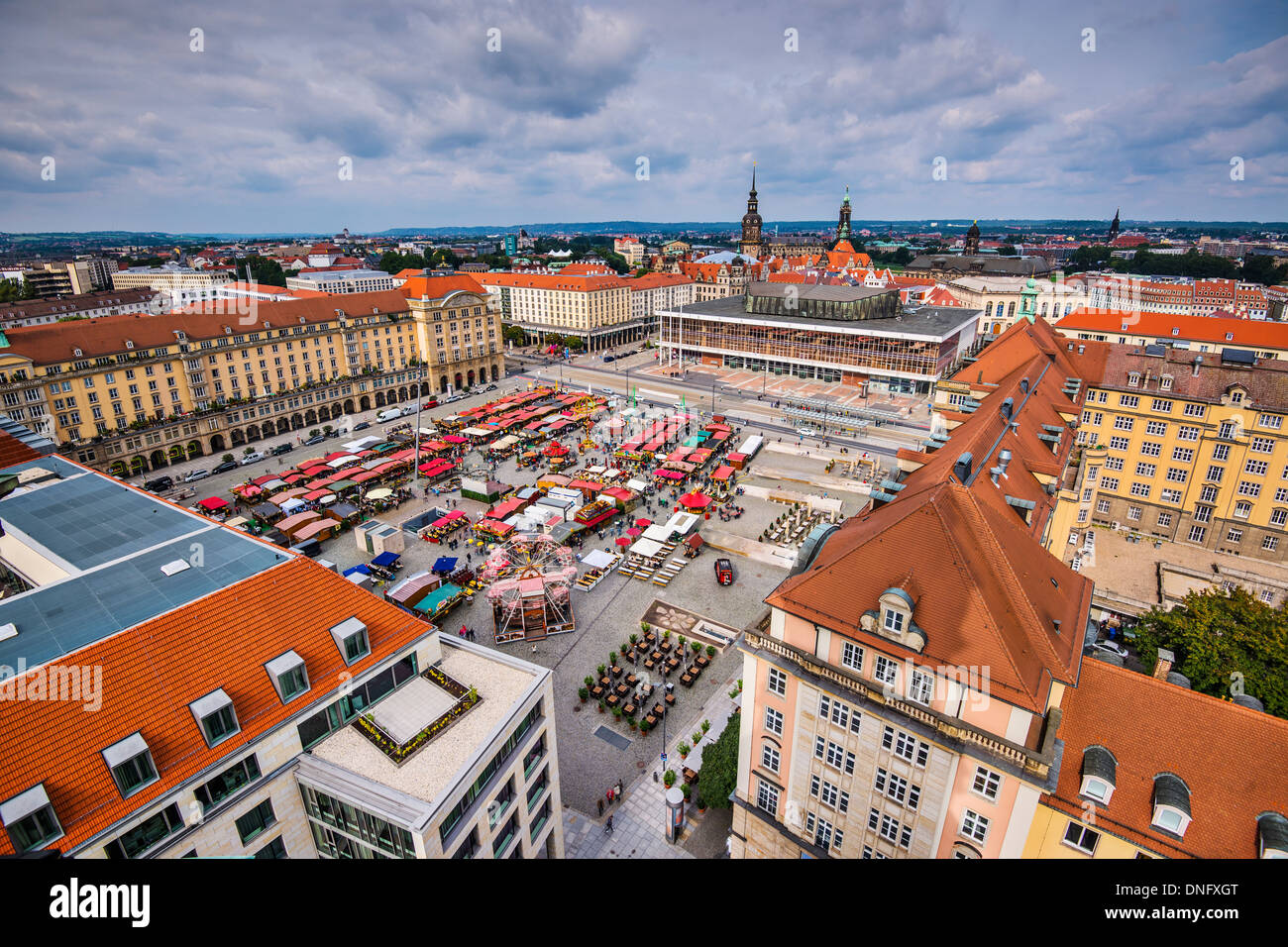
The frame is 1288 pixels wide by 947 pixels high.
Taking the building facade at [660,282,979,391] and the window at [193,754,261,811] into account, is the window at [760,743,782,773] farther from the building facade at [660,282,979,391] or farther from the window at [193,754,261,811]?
the building facade at [660,282,979,391]

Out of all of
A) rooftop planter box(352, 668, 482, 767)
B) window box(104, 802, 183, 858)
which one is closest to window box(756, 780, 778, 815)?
rooftop planter box(352, 668, 482, 767)

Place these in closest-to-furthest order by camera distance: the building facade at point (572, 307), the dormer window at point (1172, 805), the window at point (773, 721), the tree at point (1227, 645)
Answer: the dormer window at point (1172, 805) → the window at point (773, 721) → the tree at point (1227, 645) → the building facade at point (572, 307)

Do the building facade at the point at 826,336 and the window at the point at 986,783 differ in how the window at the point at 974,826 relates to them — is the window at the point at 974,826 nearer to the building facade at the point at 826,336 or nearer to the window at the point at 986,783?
the window at the point at 986,783

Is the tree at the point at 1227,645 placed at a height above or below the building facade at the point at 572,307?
below

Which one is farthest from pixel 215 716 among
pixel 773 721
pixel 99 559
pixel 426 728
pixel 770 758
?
pixel 770 758

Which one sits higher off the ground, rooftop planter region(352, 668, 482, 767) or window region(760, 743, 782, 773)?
rooftop planter region(352, 668, 482, 767)

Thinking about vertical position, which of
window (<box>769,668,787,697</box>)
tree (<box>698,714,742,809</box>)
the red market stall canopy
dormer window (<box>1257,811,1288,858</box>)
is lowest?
tree (<box>698,714,742,809</box>)

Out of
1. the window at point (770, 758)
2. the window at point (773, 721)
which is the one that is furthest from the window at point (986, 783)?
the window at point (770, 758)

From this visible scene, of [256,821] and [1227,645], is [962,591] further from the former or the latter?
[256,821]
